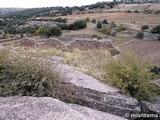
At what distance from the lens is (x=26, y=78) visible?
8.49 metres

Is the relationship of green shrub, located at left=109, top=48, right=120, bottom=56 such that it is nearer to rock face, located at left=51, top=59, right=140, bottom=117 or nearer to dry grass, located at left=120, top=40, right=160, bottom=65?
rock face, located at left=51, top=59, right=140, bottom=117

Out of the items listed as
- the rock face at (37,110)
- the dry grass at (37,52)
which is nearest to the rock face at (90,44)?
the dry grass at (37,52)

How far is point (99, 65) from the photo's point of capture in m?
12.4

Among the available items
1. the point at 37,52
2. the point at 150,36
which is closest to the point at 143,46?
the point at 150,36

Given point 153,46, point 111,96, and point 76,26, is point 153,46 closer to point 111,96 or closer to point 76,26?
point 76,26

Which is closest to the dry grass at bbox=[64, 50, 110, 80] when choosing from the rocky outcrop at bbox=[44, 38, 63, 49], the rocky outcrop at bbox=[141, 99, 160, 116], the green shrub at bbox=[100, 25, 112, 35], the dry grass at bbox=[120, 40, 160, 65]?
the rocky outcrop at bbox=[141, 99, 160, 116]

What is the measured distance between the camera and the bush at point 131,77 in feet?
31.3

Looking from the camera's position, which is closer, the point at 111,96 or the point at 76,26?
the point at 111,96

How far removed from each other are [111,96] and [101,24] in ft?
216

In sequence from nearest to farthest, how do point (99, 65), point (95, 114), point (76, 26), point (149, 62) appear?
1. point (95, 114)
2. point (149, 62)
3. point (99, 65)
4. point (76, 26)

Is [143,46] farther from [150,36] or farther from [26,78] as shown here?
[26,78]

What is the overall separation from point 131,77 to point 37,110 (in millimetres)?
3740

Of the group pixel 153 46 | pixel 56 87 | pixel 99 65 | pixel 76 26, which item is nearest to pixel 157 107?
pixel 56 87

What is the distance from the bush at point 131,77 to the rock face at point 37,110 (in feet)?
6.67
